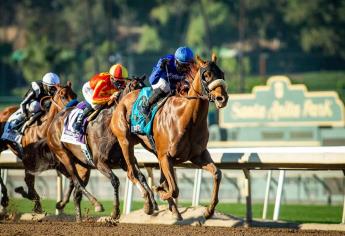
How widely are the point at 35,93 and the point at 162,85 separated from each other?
311 centimetres

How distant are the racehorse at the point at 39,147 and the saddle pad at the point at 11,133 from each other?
0.16m

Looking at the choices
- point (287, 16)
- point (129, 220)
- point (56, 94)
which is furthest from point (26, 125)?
point (287, 16)

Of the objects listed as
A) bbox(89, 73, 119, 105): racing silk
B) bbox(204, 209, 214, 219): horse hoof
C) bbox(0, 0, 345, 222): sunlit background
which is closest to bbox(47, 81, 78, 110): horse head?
bbox(89, 73, 119, 105): racing silk

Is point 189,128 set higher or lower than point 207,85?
lower

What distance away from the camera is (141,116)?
10.8m

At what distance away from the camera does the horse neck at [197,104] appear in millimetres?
9930

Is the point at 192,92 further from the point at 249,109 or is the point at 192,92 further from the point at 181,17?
the point at 181,17

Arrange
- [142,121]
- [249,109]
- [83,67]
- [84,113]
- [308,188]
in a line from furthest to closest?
[83,67] → [249,109] → [308,188] → [84,113] → [142,121]

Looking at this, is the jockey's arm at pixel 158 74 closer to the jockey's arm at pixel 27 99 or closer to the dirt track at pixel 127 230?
the dirt track at pixel 127 230

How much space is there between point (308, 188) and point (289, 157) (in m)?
6.47

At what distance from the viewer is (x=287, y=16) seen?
213 ft

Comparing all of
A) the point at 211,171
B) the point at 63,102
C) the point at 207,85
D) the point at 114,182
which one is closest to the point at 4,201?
the point at 63,102

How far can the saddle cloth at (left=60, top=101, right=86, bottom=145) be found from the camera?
456 inches

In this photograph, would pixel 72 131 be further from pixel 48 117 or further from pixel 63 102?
pixel 48 117
